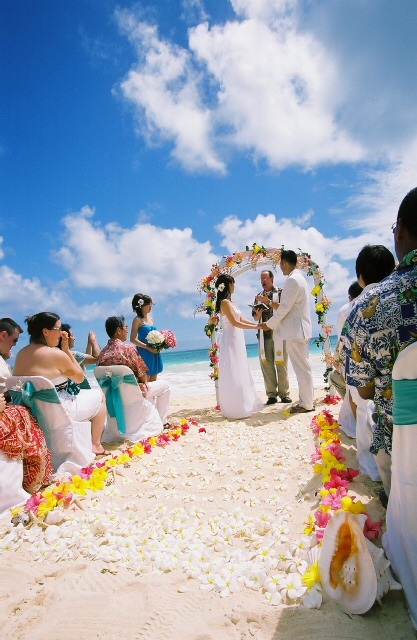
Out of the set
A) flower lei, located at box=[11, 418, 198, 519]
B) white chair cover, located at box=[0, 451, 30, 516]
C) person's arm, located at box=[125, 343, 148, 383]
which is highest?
person's arm, located at box=[125, 343, 148, 383]

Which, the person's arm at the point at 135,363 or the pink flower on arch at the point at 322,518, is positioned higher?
the person's arm at the point at 135,363

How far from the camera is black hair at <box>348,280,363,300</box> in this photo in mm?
4566

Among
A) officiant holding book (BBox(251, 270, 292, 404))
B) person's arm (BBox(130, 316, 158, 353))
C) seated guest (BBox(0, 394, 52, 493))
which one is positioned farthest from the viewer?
Answer: officiant holding book (BBox(251, 270, 292, 404))

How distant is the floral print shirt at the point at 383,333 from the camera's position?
6.15 ft

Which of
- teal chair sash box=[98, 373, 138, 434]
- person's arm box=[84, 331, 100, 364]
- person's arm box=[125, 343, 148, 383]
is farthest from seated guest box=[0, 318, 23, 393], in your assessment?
person's arm box=[84, 331, 100, 364]

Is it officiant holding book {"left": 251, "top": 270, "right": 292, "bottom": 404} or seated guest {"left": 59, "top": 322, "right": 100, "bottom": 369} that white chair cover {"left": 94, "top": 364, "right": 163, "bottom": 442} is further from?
officiant holding book {"left": 251, "top": 270, "right": 292, "bottom": 404}

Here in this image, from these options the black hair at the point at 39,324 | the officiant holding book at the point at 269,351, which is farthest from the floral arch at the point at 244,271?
the black hair at the point at 39,324

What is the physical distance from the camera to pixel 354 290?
463 centimetres

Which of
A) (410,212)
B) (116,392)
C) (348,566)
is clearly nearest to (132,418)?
(116,392)

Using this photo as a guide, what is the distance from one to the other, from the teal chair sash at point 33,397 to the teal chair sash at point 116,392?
1373 millimetres

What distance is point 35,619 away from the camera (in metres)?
2.09

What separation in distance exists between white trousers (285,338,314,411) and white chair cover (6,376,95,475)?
12.2 ft

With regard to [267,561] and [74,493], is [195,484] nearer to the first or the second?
[74,493]

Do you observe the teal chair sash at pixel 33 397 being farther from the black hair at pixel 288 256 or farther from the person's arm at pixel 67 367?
the black hair at pixel 288 256
